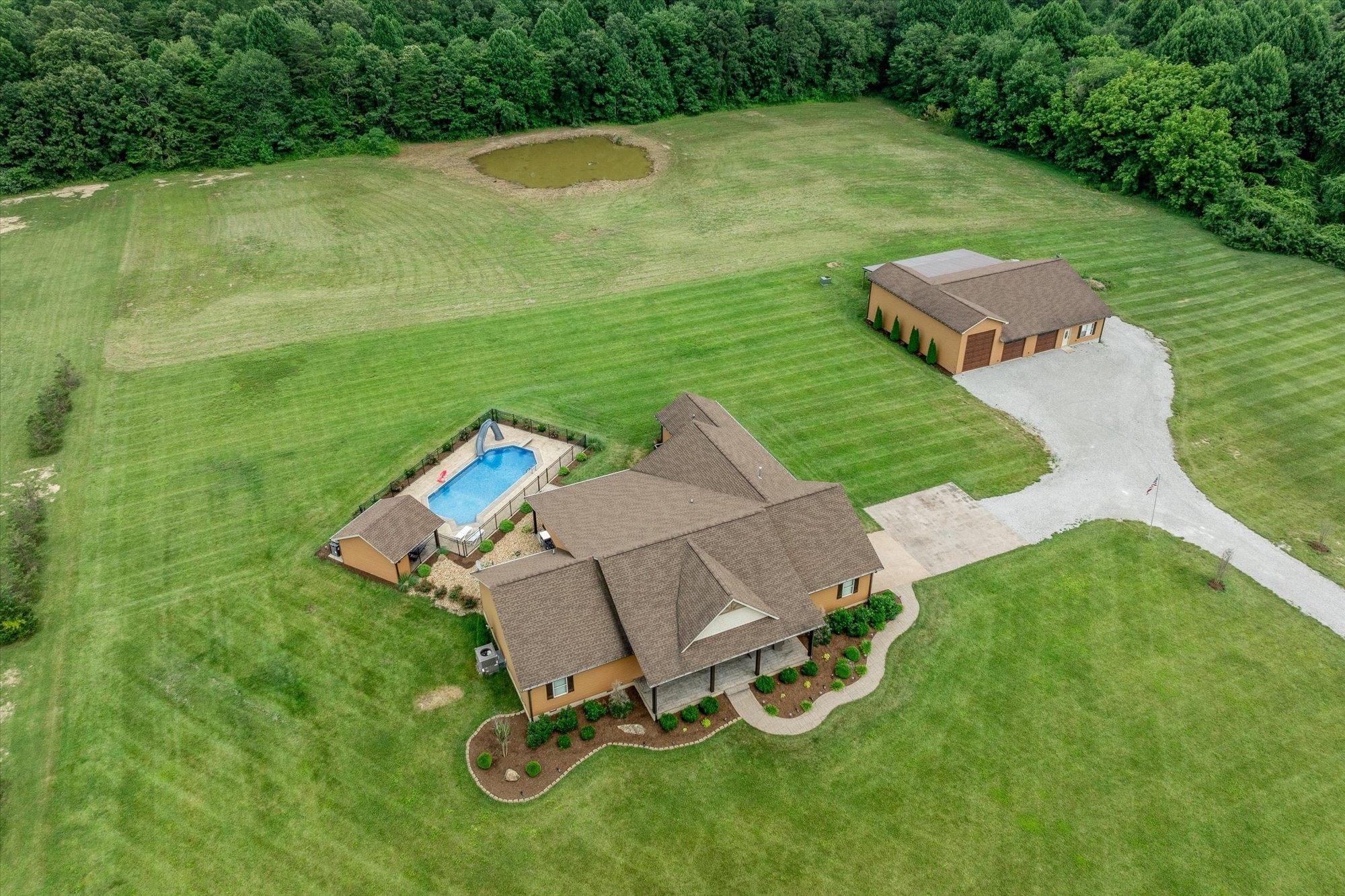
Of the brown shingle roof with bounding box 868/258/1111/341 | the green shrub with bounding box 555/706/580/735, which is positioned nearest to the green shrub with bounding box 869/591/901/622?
the green shrub with bounding box 555/706/580/735

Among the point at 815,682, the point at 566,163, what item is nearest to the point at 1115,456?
the point at 815,682

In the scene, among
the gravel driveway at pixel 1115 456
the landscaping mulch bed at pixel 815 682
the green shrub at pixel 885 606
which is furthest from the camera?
the gravel driveway at pixel 1115 456

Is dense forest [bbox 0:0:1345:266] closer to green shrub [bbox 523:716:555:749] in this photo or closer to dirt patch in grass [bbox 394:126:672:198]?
dirt patch in grass [bbox 394:126:672:198]

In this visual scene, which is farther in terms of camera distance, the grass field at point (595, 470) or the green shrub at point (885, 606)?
the green shrub at point (885, 606)

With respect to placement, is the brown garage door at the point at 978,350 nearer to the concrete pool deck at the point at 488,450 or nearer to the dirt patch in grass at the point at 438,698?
the concrete pool deck at the point at 488,450

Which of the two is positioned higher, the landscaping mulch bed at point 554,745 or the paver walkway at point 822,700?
the landscaping mulch bed at point 554,745

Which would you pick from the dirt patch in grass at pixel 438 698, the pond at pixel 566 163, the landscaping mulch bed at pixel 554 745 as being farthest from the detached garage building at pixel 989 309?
the pond at pixel 566 163
